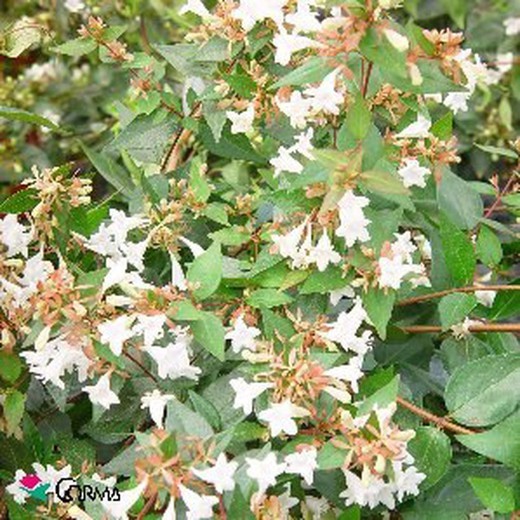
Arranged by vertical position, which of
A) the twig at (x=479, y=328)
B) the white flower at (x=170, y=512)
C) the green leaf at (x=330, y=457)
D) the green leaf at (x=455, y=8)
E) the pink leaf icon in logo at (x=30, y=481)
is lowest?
the green leaf at (x=455, y=8)

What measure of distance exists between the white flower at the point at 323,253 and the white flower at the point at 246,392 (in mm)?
161

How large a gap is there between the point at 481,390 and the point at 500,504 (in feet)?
0.47

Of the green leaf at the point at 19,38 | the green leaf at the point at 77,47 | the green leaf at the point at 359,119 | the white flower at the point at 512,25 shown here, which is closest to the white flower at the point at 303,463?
the green leaf at the point at 359,119

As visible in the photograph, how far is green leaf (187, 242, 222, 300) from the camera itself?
118 centimetres

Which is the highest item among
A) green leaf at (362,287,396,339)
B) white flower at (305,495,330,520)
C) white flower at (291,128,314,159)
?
white flower at (291,128,314,159)

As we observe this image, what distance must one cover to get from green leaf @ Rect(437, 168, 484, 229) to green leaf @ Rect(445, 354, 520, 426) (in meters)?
0.28

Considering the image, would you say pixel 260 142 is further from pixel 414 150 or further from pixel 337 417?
pixel 337 417

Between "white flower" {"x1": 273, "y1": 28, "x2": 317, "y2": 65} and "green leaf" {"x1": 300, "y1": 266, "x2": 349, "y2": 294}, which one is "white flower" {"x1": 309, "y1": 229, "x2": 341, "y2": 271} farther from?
"white flower" {"x1": 273, "y1": 28, "x2": 317, "y2": 65}

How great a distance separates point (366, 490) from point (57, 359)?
37 cm

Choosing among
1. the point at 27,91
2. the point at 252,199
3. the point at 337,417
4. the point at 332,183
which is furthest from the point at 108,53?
the point at 27,91

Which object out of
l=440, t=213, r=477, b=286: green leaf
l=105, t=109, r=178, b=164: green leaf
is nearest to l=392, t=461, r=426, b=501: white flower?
l=440, t=213, r=477, b=286: green leaf

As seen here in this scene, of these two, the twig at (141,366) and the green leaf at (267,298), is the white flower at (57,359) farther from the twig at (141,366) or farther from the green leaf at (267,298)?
the green leaf at (267,298)

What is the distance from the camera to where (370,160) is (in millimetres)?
1118

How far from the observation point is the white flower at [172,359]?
44.9 inches
